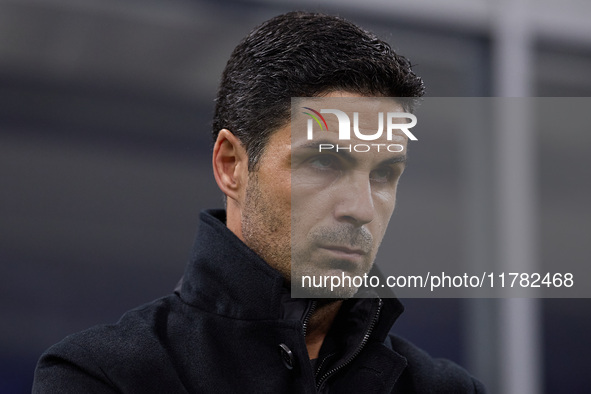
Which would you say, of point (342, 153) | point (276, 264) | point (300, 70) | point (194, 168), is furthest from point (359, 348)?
point (194, 168)

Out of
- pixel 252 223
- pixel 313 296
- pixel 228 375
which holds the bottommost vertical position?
pixel 228 375

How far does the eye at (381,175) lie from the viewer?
910 mm

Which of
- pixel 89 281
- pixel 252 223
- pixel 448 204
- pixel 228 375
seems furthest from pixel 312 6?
pixel 228 375

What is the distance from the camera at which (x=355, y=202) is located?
0.87 m

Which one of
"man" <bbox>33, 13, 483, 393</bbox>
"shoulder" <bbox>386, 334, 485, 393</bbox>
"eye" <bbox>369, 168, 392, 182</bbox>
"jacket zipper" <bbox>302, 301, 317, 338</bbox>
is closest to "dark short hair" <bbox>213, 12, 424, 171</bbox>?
"man" <bbox>33, 13, 483, 393</bbox>

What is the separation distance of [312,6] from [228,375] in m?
1.44

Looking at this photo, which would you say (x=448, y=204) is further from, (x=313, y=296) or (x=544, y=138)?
(x=313, y=296)

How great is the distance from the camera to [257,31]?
1040 mm

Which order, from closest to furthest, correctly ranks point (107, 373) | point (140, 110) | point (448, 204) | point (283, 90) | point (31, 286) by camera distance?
point (107, 373) < point (283, 90) < point (31, 286) < point (140, 110) < point (448, 204)

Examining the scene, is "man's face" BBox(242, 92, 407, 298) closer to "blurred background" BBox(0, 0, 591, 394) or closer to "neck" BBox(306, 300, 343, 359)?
"neck" BBox(306, 300, 343, 359)

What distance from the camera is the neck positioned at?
3.19ft

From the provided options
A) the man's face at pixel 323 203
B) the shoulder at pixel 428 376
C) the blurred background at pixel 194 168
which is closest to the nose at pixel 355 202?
the man's face at pixel 323 203

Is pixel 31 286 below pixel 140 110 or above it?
below

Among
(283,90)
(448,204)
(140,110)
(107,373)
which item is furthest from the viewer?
(448,204)
